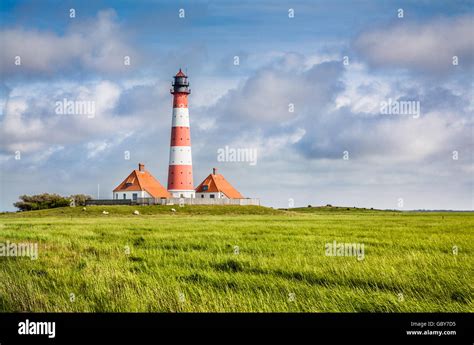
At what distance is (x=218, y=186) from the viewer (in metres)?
80.8

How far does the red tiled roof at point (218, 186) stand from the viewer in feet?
264

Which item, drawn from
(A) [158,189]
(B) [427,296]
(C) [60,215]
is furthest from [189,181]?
(B) [427,296]

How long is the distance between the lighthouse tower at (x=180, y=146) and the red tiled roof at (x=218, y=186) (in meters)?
11.2

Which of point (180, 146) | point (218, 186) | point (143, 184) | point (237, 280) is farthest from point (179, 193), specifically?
point (237, 280)

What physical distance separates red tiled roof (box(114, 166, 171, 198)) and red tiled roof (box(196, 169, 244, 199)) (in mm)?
6275

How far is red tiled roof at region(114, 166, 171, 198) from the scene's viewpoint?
76619mm

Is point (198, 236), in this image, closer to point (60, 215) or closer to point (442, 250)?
point (442, 250)

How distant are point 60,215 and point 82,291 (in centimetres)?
5061

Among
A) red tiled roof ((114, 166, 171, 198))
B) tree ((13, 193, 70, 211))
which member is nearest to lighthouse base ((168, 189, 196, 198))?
red tiled roof ((114, 166, 171, 198))
